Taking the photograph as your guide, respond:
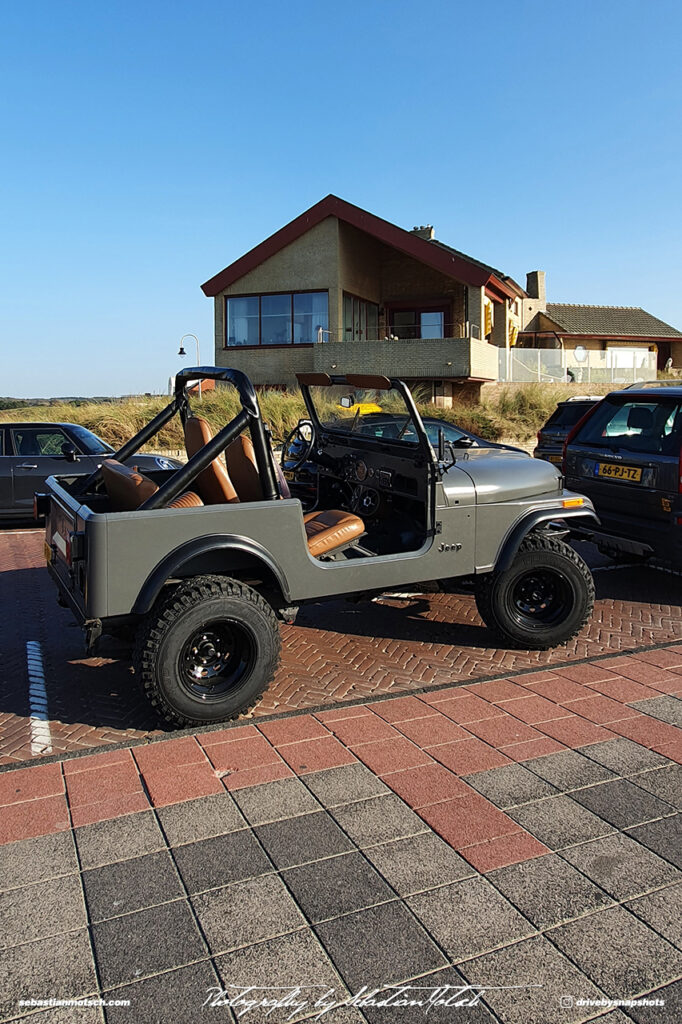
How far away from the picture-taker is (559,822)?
126 inches

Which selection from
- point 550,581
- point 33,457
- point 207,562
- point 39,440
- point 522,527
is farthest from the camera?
point 39,440

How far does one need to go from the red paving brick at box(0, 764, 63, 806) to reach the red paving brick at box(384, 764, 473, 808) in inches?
58.4

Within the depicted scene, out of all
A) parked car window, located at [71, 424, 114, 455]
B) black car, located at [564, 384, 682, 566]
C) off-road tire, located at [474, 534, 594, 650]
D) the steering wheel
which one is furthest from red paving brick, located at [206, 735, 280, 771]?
parked car window, located at [71, 424, 114, 455]

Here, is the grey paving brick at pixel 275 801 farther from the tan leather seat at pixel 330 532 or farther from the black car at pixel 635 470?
the black car at pixel 635 470

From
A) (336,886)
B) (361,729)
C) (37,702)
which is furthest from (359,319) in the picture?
(336,886)

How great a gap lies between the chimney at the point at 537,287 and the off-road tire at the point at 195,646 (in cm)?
4350

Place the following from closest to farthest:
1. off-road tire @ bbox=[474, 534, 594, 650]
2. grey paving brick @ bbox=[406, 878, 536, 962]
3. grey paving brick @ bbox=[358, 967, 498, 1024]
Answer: grey paving brick @ bbox=[358, 967, 498, 1024]
grey paving brick @ bbox=[406, 878, 536, 962]
off-road tire @ bbox=[474, 534, 594, 650]

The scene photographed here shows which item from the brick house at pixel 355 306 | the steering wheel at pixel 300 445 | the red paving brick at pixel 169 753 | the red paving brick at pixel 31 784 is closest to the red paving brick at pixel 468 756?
the red paving brick at pixel 169 753

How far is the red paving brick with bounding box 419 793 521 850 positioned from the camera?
309 centimetres

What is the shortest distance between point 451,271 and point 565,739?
22.6 m

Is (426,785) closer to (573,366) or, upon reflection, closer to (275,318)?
(275,318)

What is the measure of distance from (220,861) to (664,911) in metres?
1.55

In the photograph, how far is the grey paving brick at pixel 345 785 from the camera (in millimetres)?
3398

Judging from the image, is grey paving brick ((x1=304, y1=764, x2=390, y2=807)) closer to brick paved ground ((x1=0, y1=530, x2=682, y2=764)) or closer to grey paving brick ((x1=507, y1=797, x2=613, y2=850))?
grey paving brick ((x1=507, y1=797, x2=613, y2=850))
